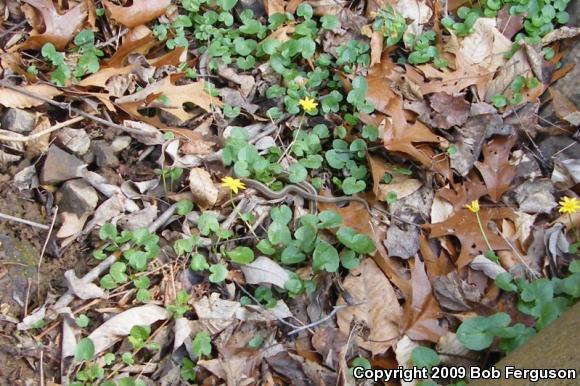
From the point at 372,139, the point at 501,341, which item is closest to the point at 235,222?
the point at 372,139

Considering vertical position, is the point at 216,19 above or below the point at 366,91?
above

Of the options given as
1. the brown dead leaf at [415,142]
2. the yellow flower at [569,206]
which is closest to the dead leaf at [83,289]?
the brown dead leaf at [415,142]

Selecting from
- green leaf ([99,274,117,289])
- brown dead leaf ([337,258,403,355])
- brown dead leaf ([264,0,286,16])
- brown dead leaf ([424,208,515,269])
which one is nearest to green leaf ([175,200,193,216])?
green leaf ([99,274,117,289])

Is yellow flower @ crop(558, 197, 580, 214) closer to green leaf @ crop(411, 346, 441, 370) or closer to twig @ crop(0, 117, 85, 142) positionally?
green leaf @ crop(411, 346, 441, 370)

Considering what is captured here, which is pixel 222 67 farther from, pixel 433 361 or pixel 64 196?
pixel 433 361

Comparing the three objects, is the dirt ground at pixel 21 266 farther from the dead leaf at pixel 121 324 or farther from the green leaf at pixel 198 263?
the green leaf at pixel 198 263
